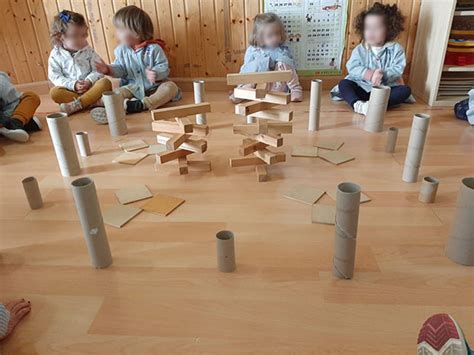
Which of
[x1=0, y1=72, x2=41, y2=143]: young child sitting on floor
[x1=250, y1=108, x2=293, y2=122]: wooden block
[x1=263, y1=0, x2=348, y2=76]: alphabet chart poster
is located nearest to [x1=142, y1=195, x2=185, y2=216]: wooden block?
[x1=250, y1=108, x2=293, y2=122]: wooden block

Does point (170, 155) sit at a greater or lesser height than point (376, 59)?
lesser

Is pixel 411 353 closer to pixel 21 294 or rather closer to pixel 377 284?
pixel 377 284

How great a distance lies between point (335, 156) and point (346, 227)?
70cm

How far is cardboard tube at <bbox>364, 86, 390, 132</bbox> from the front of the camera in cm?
164

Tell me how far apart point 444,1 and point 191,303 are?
1912mm

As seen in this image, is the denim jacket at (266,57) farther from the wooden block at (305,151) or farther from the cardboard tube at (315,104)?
the wooden block at (305,151)

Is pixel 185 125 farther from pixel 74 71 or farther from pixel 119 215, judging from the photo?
pixel 74 71

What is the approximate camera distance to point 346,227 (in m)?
0.81

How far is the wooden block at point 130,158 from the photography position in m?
1.48

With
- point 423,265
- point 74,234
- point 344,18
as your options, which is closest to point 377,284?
point 423,265

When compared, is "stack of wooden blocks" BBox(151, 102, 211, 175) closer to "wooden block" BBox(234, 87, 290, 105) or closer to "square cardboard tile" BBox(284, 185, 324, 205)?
"wooden block" BBox(234, 87, 290, 105)

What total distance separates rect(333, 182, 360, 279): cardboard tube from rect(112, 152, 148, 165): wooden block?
90 cm

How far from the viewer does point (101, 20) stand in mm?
2357

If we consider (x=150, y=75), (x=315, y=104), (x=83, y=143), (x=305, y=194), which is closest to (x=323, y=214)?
(x=305, y=194)
